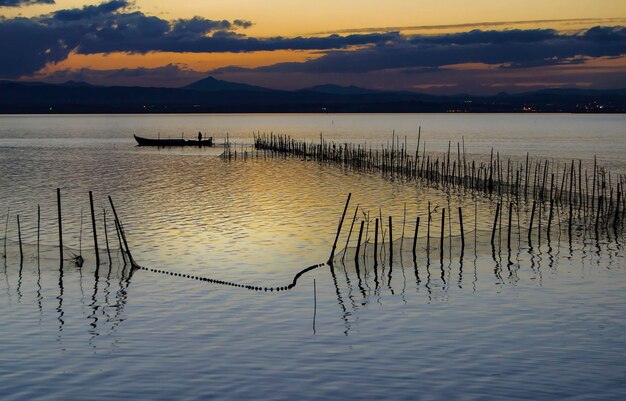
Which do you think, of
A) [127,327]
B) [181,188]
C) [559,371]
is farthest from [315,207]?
[559,371]

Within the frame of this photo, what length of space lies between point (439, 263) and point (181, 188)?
29.3m

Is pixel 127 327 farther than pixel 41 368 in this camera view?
Yes

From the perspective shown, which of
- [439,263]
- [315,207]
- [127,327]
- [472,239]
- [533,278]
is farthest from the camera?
[315,207]

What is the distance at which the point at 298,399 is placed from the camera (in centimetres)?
1243

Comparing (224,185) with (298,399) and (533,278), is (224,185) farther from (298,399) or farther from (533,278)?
(298,399)

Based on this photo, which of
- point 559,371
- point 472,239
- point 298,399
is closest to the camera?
point 298,399

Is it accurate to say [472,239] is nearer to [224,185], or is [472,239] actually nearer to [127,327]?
[127,327]

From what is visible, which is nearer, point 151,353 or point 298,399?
point 298,399

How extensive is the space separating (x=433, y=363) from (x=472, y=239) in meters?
12.8

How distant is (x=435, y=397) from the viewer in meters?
12.5

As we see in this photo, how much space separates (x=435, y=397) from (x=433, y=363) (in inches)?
68.9

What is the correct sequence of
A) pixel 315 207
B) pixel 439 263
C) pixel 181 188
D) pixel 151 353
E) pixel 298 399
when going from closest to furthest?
pixel 298 399 < pixel 151 353 < pixel 439 263 < pixel 315 207 < pixel 181 188

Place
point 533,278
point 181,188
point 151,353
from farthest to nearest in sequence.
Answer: point 181,188 → point 533,278 → point 151,353

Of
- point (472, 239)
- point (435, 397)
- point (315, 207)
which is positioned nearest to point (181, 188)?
point (315, 207)
